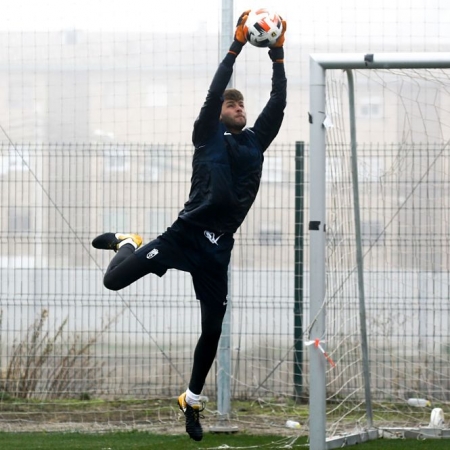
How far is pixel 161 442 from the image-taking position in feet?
30.6

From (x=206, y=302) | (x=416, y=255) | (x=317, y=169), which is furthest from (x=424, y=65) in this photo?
(x=416, y=255)

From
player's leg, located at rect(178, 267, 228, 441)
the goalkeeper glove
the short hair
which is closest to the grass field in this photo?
player's leg, located at rect(178, 267, 228, 441)

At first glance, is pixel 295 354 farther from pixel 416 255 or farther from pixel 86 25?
pixel 86 25

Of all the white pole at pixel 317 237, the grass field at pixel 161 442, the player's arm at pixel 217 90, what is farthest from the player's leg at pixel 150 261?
the grass field at pixel 161 442

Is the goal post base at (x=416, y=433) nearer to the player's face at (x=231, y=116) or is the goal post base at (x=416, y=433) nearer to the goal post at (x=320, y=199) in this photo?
the goal post at (x=320, y=199)

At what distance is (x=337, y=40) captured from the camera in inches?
449

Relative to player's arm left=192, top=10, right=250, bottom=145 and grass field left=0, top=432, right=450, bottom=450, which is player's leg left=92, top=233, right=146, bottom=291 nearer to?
player's arm left=192, top=10, right=250, bottom=145

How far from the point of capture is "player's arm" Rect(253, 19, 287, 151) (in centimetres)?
760

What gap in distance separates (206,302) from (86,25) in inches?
201

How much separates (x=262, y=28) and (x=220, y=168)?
1.00 metres

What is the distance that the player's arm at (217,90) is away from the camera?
7.28 meters

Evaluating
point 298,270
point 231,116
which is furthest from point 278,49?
point 298,270

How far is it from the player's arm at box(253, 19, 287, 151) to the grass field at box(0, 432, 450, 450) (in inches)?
107

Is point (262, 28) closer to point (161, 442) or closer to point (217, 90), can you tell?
point (217, 90)
